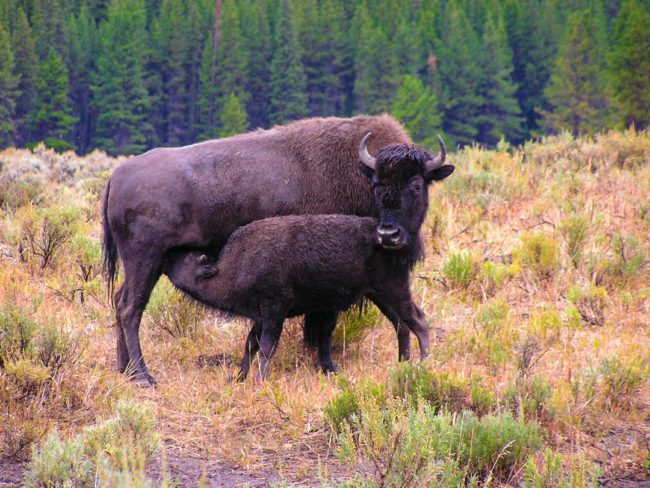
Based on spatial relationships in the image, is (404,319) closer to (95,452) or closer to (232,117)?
(95,452)

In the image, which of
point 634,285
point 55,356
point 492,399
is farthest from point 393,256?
point 634,285

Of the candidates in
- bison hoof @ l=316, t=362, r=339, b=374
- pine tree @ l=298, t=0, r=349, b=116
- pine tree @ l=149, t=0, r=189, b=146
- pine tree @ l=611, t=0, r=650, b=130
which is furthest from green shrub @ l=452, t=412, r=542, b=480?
pine tree @ l=298, t=0, r=349, b=116

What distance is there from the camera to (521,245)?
8938 millimetres

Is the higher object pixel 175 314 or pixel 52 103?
pixel 175 314

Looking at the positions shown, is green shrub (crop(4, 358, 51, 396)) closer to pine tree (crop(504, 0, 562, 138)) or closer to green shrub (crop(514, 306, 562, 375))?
green shrub (crop(514, 306, 562, 375))

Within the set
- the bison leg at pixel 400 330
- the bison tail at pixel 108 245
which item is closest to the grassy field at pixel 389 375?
the bison leg at pixel 400 330

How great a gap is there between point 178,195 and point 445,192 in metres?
5.69

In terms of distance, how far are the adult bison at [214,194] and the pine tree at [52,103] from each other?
49.2 m

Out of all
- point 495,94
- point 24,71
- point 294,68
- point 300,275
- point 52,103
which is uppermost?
point 300,275

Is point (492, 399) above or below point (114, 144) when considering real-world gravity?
above

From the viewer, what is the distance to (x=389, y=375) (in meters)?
A: 5.12

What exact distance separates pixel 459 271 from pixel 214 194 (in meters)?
3.13

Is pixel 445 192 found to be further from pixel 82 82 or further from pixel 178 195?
pixel 82 82

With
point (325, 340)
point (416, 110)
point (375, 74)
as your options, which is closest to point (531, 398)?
point (325, 340)
